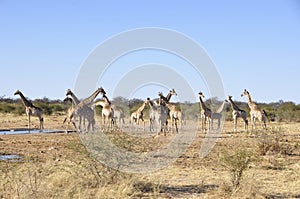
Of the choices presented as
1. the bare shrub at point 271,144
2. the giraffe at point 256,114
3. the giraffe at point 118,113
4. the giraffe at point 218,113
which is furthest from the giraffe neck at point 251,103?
the bare shrub at point 271,144

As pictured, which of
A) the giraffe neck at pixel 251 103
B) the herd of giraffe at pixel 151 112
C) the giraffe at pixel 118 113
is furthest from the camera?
the giraffe at pixel 118 113

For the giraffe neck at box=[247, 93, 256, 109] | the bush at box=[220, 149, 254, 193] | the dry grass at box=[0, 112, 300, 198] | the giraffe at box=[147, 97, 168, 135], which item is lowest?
the dry grass at box=[0, 112, 300, 198]

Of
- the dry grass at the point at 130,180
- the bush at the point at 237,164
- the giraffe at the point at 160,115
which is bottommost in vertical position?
the dry grass at the point at 130,180

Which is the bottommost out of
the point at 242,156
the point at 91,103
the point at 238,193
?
the point at 238,193

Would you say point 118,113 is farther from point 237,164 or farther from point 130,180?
point 237,164

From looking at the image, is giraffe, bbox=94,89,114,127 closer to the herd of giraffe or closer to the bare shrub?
the herd of giraffe

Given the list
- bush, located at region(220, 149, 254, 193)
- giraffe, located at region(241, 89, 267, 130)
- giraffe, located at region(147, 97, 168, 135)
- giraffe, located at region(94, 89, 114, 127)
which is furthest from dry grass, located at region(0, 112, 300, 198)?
giraffe, located at region(241, 89, 267, 130)

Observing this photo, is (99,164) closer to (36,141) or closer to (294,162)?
(294,162)

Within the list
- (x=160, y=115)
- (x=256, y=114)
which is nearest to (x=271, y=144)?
(x=160, y=115)

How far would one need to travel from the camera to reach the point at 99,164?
10.0 meters

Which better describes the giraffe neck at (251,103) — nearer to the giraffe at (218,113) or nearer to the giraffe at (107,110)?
the giraffe at (218,113)

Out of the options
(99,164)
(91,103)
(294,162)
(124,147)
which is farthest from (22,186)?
(91,103)

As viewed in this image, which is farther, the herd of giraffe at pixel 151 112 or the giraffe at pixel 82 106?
the herd of giraffe at pixel 151 112

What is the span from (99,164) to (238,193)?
10.1 feet
